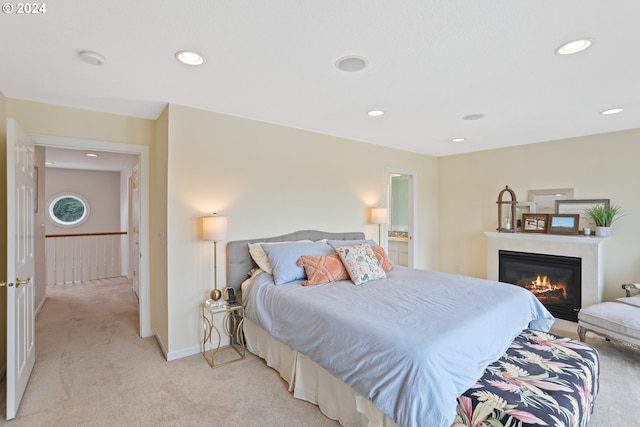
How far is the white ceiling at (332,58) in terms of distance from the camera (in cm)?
154

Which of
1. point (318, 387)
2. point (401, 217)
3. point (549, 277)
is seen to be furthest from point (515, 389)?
point (401, 217)

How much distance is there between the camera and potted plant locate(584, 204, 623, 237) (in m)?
3.79

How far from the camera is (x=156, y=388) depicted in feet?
8.01

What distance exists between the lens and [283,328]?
2430mm

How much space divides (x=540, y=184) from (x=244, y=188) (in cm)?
424

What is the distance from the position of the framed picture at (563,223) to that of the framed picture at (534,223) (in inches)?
2.5

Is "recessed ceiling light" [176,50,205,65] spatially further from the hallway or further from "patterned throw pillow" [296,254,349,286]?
the hallway

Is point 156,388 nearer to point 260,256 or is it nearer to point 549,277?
point 260,256

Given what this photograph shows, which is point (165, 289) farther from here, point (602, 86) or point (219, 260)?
point (602, 86)

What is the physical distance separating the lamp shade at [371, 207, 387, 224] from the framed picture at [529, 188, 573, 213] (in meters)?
2.23

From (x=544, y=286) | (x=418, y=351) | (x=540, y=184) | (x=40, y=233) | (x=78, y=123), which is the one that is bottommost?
(x=544, y=286)

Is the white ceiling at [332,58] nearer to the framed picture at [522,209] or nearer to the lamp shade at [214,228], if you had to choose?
the lamp shade at [214,228]

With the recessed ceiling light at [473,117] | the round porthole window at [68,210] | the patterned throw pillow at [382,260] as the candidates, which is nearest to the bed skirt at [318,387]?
the patterned throw pillow at [382,260]

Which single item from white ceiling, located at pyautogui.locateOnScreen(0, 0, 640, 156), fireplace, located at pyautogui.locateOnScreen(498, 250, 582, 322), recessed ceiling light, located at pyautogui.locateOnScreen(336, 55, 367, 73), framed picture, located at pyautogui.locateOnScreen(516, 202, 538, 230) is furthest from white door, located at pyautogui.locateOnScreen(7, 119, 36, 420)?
framed picture, located at pyautogui.locateOnScreen(516, 202, 538, 230)
